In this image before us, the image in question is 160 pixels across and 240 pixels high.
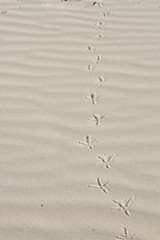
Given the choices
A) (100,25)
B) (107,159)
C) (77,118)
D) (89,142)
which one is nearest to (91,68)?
(77,118)

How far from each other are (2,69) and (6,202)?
145 cm

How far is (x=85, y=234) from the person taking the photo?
2213 millimetres

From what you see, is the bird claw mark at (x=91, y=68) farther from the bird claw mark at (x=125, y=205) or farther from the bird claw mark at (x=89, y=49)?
the bird claw mark at (x=125, y=205)

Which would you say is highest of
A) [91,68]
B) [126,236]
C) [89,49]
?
[89,49]

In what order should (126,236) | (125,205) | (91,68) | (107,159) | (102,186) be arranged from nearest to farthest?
(126,236) < (125,205) < (102,186) < (107,159) < (91,68)

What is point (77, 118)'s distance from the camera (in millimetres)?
3064

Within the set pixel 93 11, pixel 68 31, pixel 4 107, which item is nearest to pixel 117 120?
pixel 4 107

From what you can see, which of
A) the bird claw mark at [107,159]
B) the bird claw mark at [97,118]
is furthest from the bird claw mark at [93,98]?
the bird claw mark at [107,159]

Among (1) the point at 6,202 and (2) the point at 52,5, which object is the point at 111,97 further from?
(2) the point at 52,5

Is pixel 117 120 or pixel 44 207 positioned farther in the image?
pixel 117 120

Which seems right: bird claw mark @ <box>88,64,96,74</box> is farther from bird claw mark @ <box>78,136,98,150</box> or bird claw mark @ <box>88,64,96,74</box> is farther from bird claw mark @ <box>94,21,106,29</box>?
bird claw mark @ <box>78,136,98,150</box>

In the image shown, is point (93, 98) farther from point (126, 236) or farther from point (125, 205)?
point (126, 236)

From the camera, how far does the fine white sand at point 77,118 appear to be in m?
2.33

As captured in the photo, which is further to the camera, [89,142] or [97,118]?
[97,118]
